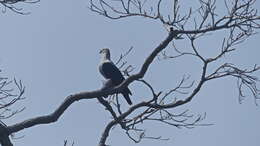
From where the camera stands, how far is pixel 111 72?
908cm

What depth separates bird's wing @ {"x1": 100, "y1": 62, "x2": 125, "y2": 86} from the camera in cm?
875

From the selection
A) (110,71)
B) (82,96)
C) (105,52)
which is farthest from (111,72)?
(82,96)

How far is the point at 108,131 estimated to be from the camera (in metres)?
6.25

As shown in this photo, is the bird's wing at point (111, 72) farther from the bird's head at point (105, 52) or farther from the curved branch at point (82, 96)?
the curved branch at point (82, 96)

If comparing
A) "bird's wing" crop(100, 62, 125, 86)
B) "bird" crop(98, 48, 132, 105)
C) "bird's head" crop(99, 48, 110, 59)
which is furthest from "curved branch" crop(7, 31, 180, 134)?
"bird's head" crop(99, 48, 110, 59)

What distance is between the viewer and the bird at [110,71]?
8.39 metres

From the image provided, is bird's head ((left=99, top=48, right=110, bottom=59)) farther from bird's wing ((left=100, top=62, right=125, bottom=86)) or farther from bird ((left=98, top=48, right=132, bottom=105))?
bird's wing ((left=100, top=62, right=125, bottom=86))

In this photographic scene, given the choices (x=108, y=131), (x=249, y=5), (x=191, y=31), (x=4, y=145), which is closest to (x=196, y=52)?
(x=191, y=31)

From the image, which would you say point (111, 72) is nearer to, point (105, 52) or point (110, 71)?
point (110, 71)

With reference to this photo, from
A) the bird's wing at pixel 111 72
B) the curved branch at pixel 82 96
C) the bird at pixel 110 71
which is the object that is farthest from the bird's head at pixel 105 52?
the curved branch at pixel 82 96

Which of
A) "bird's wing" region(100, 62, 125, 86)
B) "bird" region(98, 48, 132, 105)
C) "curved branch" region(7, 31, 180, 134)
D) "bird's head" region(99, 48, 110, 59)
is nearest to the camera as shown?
"curved branch" region(7, 31, 180, 134)

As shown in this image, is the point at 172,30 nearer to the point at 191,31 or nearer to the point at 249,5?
the point at 191,31

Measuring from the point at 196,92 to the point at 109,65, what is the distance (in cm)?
336

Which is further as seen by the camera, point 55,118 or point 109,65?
point 109,65
